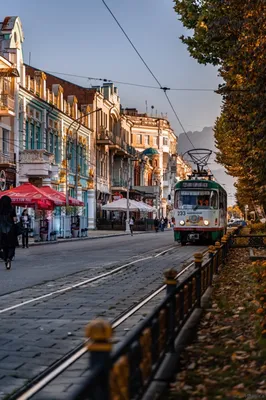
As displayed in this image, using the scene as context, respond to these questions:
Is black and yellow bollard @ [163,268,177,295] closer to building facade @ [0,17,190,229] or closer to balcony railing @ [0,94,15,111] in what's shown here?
building facade @ [0,17,190,229]

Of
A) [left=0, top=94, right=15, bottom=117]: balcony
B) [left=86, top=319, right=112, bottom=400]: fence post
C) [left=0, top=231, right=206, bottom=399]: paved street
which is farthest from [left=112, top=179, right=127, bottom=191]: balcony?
[left=86, top=319, right=112, bottom=400]: fence post

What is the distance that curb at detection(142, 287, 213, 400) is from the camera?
547 centimetres

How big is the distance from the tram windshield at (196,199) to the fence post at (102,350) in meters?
27.8

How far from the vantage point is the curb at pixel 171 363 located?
18.0ft

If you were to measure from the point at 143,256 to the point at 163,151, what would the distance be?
86.4 meters

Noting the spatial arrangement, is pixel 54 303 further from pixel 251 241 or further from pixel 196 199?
pixel 196 199

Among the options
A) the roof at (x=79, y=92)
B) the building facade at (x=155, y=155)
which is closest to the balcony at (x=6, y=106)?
the roof at (x=79, y=92)

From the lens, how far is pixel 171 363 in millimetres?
6414

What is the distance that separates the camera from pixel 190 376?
639cm

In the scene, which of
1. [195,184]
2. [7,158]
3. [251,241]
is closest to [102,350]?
[251,241]

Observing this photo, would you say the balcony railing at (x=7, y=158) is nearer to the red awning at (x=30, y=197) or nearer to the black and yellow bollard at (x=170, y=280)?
the red awning at (x=30, y=197)

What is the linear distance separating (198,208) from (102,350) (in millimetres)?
27862

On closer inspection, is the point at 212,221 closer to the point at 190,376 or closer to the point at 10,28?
the point at 10,28

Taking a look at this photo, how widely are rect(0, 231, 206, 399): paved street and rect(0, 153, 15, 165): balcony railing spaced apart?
685 inches
